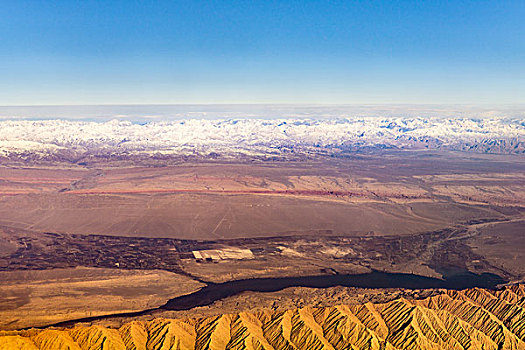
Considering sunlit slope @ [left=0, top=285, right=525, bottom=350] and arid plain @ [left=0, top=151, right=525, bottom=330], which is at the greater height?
sunlit slope @ [left=0, top=285, right=525, bottom=350]

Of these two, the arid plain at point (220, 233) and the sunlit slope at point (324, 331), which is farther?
the arid plain at point (220, 233)

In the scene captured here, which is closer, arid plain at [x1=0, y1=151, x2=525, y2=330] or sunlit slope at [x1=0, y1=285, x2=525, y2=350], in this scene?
sunlit slope at [x1=0, y1=285, x2=525, y2=350]

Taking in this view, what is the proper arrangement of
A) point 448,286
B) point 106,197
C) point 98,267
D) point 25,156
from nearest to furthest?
1. point 448,286
2. point 98,267
3. point 106,197
4. point 25,156

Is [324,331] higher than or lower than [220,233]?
higher

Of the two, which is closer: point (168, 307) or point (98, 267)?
point (168, 307)

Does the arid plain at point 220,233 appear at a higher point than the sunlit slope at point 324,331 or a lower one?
lower

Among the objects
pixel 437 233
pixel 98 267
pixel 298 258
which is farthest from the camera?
pixel 437 233

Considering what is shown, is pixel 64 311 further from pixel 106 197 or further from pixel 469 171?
pixel 469 171

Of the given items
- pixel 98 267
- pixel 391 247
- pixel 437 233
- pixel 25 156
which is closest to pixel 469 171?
Answer: pixel 437 233
